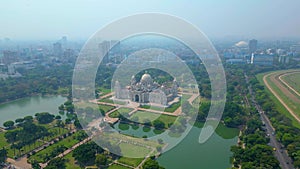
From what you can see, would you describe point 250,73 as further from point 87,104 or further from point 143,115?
point 87,104

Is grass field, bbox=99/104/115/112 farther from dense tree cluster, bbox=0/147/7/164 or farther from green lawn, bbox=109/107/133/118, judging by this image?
dense tree cluster, bbox=0/147/7/164

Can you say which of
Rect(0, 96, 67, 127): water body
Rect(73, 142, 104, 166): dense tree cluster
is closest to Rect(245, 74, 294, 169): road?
Rect(73, 142, 104, 166): dense tree cluster

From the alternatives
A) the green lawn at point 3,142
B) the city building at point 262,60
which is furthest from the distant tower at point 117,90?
the city building at point 262,60

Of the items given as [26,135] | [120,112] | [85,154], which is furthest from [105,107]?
[85,154]

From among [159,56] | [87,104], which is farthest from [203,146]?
[159,56]

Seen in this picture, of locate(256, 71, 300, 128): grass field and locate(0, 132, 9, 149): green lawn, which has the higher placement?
locate(256, 71, 300, 128): grass field

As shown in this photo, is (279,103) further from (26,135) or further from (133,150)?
(26,135)
